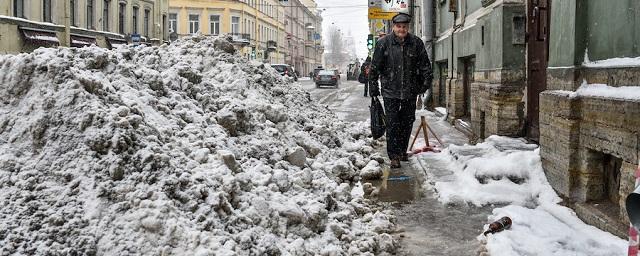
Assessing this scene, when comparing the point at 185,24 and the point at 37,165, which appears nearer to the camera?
the point at 37,165

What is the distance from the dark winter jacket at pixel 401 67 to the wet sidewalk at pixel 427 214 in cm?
94

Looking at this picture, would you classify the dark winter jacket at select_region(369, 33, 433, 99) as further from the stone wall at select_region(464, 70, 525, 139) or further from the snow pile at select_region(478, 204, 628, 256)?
the snow pile at select_region(478, 204, 628, 256)

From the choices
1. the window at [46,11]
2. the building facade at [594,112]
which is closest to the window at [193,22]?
the window at [46,11]

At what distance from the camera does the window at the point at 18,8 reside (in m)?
24.8

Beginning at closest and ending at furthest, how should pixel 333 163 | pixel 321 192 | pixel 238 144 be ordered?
pixel 321 192
pixel 238 144
pixel 333 163

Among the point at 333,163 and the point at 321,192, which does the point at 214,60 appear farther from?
the point at 321,192

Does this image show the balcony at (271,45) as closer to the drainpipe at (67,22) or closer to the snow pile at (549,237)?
the drainpipe at (67,22)

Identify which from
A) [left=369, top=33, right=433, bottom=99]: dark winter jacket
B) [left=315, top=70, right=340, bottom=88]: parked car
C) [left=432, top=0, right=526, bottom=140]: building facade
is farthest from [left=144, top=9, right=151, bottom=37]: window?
[left=369, top=33, right=433, bottom=99]: dark winter jacket

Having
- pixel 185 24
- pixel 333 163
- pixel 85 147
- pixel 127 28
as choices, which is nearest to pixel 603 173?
pixel 333 163

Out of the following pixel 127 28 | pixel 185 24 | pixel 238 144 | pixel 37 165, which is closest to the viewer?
pixel 37 165

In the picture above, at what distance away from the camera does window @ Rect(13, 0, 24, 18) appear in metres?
24.8

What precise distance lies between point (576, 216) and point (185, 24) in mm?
57366

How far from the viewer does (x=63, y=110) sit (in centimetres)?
400

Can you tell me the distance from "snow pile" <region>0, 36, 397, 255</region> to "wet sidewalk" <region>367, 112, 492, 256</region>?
247 millimetres
